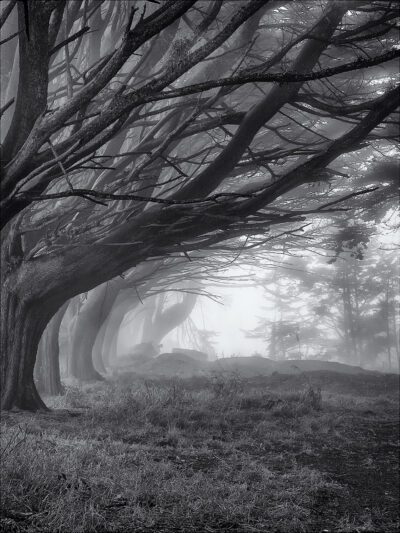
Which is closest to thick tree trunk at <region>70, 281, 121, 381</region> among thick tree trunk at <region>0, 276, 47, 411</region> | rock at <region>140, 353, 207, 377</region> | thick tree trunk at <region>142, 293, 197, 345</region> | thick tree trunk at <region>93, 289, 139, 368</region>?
thick tree trunk at <region>93, 289, 139, 368</region>

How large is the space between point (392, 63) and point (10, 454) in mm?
7187

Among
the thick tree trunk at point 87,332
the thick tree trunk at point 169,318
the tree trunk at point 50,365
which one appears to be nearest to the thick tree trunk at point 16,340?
the tree trunk at point 50,365

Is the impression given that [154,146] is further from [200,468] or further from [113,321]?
[113,321]

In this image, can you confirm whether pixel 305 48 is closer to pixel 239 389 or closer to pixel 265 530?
pixel 265 530

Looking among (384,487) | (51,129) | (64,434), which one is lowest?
(384,487)

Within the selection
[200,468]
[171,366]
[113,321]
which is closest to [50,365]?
[200,468]

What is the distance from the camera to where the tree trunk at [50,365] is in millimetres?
11192

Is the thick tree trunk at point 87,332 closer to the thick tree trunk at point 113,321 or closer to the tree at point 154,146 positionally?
the thick tree trunk at point 113,321

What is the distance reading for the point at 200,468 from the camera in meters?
4.36

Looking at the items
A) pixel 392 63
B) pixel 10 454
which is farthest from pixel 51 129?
pixel 392 63

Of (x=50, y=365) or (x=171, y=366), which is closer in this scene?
(x=50, y=365)

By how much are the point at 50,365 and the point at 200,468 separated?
8.14 meters

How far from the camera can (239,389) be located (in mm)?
9727

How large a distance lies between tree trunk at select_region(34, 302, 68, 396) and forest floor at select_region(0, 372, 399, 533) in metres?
3.92
